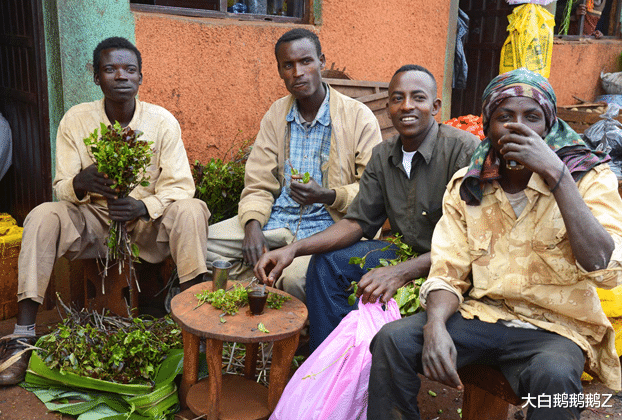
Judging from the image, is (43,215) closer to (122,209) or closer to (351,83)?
(122,209)

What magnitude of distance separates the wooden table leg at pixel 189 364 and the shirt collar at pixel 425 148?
4.98 feet

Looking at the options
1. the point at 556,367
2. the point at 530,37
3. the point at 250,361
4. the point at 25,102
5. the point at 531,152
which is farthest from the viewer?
the point at 530,37

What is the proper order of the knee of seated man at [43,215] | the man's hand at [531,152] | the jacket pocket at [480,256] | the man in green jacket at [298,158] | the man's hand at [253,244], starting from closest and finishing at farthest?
1. the man's hand at [531,152]
2. the jacket pocket at [480,256]
3. the knee of seated man at [43,215]
4. the man's hand at [253,244]
5. the man in green jacket at [298,158]

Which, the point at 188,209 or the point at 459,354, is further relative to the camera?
the point at 188,209

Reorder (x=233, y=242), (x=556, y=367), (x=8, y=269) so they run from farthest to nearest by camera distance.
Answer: (x=8, y=269)
(x=233, y=242)
(x=556, y=367)

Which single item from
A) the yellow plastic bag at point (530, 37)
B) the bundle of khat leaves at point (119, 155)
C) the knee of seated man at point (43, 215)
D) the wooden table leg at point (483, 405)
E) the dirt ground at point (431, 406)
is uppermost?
the yellow plastic bag at point (530, 37)

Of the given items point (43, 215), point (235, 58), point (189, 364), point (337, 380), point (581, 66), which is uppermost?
point (581, 66)

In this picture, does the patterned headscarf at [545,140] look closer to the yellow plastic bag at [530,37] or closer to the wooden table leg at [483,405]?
the wooden table leg at [483,405]

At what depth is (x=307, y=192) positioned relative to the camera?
372cm

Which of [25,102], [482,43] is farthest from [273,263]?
[482,43]

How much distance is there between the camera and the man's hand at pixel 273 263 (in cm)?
326

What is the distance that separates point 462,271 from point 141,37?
10.3 feet

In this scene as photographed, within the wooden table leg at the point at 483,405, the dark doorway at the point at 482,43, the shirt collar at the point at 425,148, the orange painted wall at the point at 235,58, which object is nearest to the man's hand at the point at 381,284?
the wooden table leg at the point at 483,405

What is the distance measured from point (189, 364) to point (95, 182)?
1.28m
